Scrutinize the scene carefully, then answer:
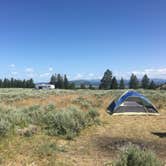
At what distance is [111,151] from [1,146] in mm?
2930

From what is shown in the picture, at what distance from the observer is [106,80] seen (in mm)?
56844

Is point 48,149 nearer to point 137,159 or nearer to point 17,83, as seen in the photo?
point 137,159

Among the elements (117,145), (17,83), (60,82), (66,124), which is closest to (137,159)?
(117,145)

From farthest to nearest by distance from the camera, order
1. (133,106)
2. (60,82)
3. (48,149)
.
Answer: (60,82)
(133,106)
(48,149)

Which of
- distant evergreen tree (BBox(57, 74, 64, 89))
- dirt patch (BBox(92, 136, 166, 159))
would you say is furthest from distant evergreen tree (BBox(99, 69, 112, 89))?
dirt patch (BBox(92, 136, 166, 159))

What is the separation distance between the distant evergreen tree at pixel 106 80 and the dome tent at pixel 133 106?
135 feet

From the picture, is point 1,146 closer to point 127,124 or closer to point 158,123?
point 127,124

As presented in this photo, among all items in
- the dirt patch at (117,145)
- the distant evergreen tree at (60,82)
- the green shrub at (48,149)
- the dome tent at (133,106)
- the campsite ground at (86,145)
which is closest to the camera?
the campsite ground at (86,145)

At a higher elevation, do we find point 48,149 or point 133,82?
point 133,82

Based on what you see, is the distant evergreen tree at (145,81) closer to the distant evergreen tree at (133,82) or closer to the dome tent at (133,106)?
the distant evergreen tree at (133,82)

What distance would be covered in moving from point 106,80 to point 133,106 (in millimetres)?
42903

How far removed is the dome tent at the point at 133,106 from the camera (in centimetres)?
1369

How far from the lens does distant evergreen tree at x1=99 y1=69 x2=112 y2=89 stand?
5616cm

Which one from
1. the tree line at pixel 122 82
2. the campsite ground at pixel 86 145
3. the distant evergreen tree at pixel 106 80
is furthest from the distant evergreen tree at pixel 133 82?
the campsite ground at pixel 86 145
